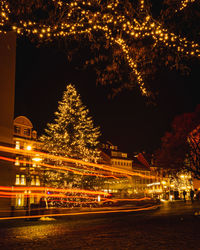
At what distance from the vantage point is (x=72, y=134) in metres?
28.5

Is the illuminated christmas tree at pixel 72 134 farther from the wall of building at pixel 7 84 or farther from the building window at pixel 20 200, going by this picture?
the building window at pixel 20 200

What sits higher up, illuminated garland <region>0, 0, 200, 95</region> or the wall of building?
the wall of building

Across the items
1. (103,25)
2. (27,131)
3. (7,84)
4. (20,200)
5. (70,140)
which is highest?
(27,131)

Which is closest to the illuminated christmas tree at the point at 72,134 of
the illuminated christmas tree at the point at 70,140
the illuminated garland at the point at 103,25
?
the illuminated christmas tree at the point at 70,140

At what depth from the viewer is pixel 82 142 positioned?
27.8 m

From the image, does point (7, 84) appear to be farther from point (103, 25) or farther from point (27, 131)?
point (27, 131)

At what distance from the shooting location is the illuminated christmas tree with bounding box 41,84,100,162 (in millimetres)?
27328

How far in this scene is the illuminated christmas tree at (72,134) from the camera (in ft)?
89.7

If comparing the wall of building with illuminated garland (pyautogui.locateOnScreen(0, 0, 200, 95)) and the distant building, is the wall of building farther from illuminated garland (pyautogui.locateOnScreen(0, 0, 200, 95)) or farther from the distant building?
the distant building

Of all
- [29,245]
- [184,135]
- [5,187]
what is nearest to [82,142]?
[5,187]

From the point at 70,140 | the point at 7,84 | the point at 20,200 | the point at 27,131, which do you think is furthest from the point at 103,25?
the point at 27,131

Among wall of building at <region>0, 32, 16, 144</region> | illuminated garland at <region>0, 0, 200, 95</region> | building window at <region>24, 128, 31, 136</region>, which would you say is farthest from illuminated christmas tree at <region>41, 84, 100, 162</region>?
illuminated garland at <region>0, 0, 200, 95</region>

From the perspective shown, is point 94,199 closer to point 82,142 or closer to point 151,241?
point 82,142

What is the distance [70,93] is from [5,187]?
14174 mm
